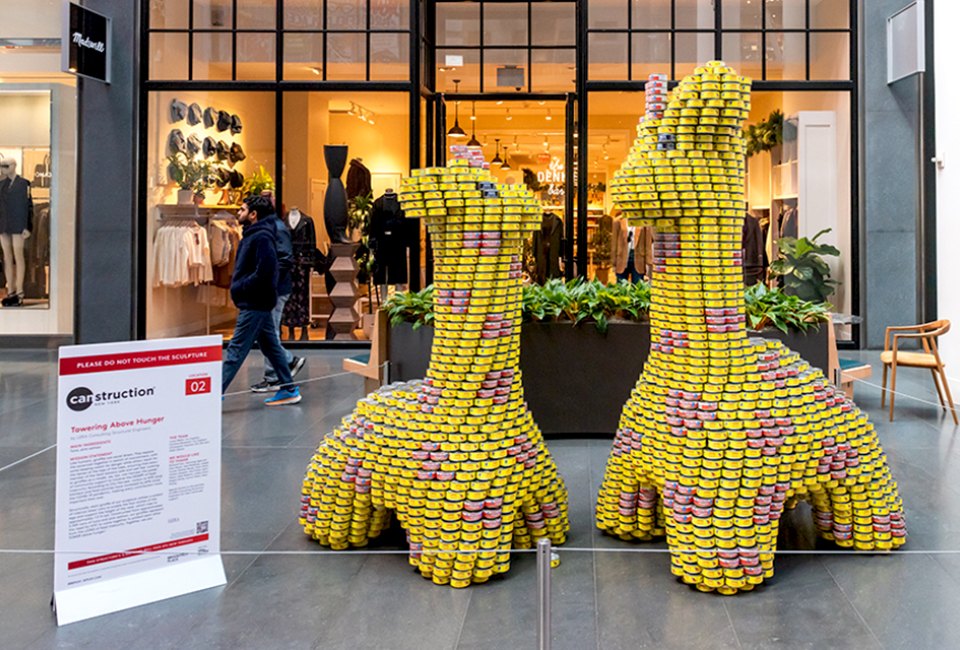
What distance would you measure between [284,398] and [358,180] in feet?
15.2

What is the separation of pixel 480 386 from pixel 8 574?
215 centimetres

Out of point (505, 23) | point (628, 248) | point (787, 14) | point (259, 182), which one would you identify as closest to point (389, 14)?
point (505, 23)

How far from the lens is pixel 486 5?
39.7ft

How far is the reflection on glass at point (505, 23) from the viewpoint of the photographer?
12039mm

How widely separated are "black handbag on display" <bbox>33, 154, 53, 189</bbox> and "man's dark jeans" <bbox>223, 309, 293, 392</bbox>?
607cm

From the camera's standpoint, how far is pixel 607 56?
11.7 m

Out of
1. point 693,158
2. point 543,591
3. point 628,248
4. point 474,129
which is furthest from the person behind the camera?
point 474,129

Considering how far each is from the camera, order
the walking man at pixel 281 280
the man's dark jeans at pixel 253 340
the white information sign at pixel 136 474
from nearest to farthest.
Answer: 1. the white information sign at pixel 136 474
2. the man's dark jeans at pixel 253 340
3. the walking man at pixel 281 280

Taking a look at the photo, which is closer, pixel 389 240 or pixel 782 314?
pixel 782 314

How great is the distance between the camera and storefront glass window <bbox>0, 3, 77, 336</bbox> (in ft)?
40.0

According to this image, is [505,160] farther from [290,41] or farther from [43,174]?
[43,174]

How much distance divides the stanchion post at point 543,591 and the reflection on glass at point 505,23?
10.4 metres

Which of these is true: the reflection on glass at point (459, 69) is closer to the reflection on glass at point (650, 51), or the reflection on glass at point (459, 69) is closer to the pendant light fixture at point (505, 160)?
the pendant light fixture at point (505, 160)

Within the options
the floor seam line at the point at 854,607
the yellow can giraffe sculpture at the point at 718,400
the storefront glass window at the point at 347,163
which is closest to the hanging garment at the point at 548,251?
the storefront glass window at the point at 347,163
